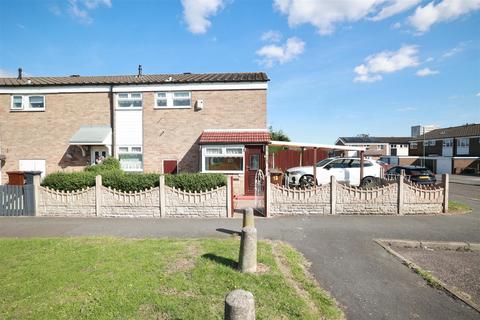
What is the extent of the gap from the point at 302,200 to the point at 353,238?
8.28ft

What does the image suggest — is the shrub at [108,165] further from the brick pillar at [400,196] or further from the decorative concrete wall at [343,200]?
the brick pillar at [400,196]

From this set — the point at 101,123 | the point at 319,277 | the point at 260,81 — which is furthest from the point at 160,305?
the point at 101,123

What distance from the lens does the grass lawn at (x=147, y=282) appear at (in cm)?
361

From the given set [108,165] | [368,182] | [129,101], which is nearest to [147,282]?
[108,165]

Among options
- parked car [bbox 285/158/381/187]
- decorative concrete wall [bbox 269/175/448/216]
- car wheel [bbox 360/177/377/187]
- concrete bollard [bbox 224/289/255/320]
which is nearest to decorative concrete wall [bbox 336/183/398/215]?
decorative concrete wall [bbox 269/175/448/216]

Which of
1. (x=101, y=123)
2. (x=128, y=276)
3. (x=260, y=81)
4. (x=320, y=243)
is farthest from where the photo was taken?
(x=101, y=123)

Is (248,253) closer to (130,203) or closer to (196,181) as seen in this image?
Answer: (196,181)

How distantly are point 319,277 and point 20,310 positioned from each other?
4624mm

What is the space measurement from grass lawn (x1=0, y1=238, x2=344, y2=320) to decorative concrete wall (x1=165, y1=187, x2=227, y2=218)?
2.78 meters

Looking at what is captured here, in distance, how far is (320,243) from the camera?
6602 mm

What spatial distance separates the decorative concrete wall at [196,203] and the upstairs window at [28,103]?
1173cm

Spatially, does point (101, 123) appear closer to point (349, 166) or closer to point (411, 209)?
point (349, 166)

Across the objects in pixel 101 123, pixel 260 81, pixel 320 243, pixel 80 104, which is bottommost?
pixel 320 243

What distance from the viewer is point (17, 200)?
9.33 meters
